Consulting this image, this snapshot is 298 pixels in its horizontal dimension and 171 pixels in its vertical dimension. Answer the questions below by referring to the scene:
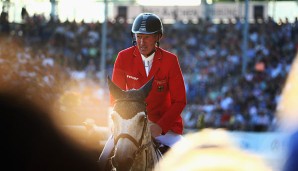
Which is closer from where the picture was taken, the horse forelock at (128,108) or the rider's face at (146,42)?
the horse forelock at (128,108)

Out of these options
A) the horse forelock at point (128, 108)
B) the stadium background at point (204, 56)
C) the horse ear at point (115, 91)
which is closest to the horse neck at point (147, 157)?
the horse forelock at point (128, 108)

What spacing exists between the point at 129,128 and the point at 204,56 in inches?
704

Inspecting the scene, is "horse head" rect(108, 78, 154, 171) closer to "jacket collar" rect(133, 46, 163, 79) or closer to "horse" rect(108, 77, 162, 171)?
"horse" rect(108, 77, 162, 171)

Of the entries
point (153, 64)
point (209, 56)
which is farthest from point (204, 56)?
point (153, 64)

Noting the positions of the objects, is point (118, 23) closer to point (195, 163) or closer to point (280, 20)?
point (280, 20)

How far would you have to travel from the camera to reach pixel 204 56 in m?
22.3

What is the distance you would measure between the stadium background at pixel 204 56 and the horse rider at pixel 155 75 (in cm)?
1198

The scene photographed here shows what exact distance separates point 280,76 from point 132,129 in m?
17.1

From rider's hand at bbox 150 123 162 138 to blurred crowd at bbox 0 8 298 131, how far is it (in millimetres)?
13635

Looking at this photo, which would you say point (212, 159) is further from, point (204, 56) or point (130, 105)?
point (204, 56)

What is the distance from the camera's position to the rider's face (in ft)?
18.2

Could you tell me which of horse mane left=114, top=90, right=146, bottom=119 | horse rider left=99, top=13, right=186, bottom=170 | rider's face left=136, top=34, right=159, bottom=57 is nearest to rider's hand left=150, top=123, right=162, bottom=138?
horse rider left=99, top=13, right=186, bottom=170

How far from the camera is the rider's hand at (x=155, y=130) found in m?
5.26

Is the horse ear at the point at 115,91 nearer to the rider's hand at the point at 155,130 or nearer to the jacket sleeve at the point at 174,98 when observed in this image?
the rider's hand at the point at 155,130
